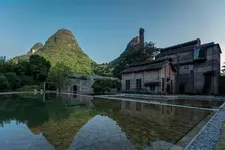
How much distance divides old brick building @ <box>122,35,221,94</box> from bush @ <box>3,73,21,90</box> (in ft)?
83.3

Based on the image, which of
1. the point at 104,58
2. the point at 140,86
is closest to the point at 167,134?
the point at 140,86

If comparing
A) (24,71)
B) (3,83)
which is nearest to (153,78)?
(3,83)

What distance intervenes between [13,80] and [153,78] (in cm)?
3080

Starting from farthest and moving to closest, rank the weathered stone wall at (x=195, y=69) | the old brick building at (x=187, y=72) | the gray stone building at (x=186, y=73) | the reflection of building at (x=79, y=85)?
the reflection of building at (x=79, y=85)
the weathered stone wall at (x=195, y=69)
the old brick building at (x=187, y=72)
the gray stone building at (x=186, y=73)

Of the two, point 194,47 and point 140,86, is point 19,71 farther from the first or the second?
point 194,47

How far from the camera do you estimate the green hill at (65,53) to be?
59.0m

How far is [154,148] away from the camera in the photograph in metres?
4.23

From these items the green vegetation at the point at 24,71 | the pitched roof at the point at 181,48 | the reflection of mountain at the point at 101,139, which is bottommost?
the reflection of mountain at the point at 101,139

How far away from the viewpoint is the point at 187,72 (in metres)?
26.9

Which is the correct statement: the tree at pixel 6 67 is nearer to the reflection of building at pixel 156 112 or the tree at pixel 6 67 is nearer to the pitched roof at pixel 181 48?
the pitched roof at pixel 181 48

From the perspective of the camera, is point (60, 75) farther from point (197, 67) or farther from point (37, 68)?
point (197, 67)

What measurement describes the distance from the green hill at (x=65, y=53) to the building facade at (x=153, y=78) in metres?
31.7

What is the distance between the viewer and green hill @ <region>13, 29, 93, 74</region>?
59.0 metres

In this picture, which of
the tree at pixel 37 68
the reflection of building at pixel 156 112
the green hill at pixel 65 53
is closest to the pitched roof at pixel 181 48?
the reflection of building at pixel 156 112
